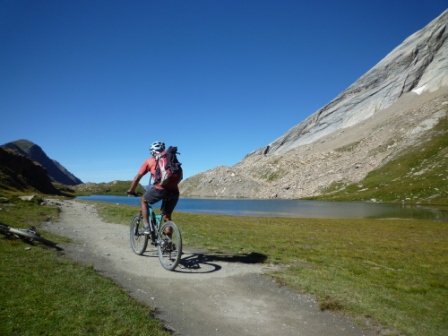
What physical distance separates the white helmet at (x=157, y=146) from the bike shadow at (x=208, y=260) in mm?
4754

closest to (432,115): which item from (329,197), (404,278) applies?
(329,197)

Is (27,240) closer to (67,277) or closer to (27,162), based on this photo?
(67,277)

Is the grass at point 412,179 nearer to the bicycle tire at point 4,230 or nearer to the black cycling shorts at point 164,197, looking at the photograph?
the black cycling shorts at point 164,197

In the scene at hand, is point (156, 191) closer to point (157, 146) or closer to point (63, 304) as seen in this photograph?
point (157, 146)

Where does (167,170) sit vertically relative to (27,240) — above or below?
above

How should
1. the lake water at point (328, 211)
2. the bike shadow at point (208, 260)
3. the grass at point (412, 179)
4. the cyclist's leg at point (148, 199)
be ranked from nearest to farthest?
the bike shadow at point (208, 260), the cyclist's leg at point (148, 199), the lake water at point (328, 211), the grass at point (412, 179)

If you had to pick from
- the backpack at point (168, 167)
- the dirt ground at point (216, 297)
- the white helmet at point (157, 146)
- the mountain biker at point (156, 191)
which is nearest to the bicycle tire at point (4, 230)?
the dirt ground at point (216, 297)

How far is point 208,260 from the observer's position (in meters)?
12.6

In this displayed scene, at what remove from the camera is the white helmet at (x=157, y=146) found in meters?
12.3

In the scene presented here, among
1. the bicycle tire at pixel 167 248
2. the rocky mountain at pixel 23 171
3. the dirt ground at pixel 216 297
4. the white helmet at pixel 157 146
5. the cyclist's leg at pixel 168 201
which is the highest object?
the rocky mountain at pixel 23 171

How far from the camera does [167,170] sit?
11172mm

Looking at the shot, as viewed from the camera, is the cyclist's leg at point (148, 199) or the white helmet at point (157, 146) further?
the white helmet at point (157, 146)

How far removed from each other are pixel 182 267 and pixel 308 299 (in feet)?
16.1

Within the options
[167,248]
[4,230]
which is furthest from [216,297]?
[4,230]
